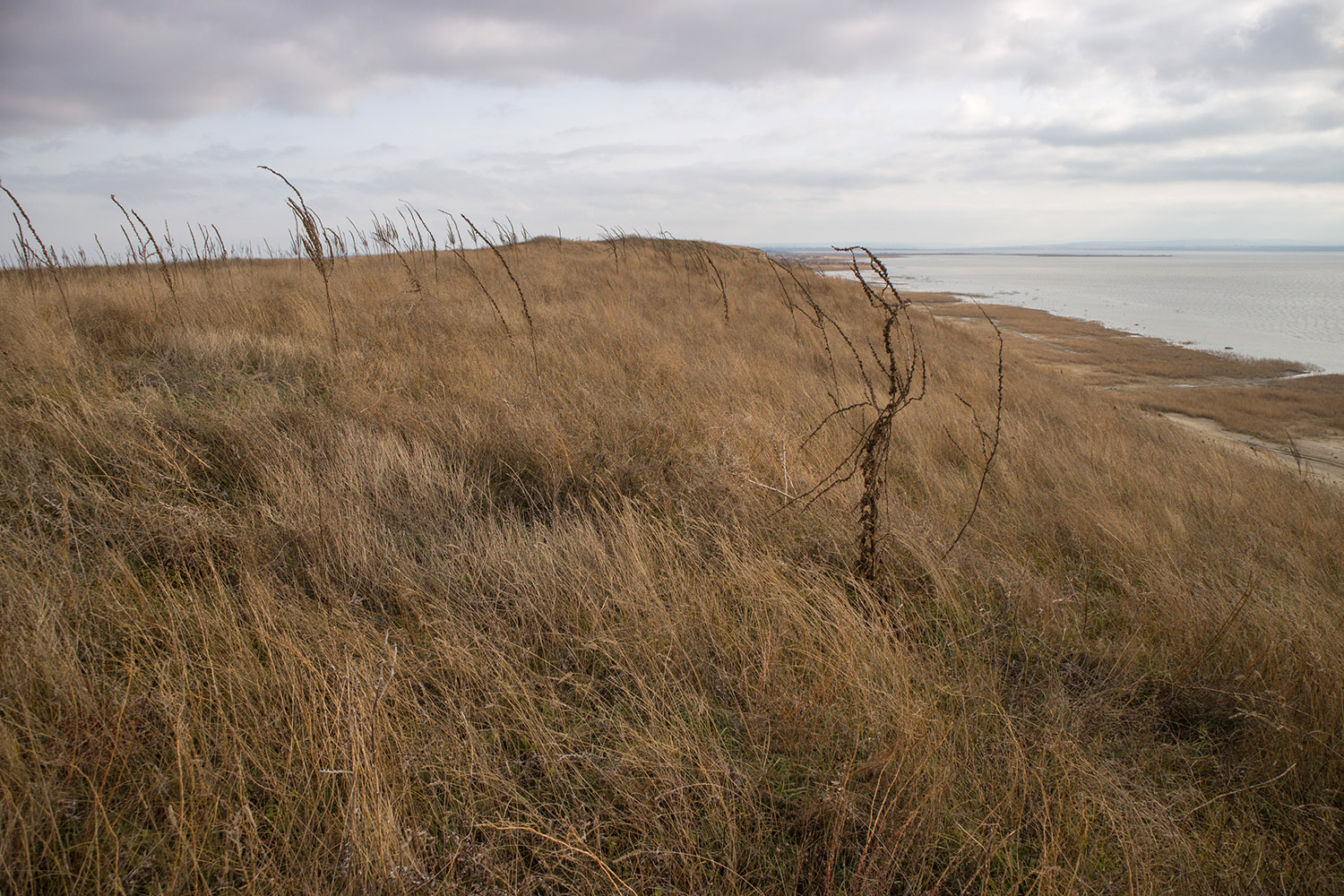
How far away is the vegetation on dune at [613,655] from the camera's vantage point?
55.7 inches

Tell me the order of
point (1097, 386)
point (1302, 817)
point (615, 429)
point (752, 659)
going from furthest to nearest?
point (1097, 386) → point (615, 429) → point (752, 659) → point (1302, 817)

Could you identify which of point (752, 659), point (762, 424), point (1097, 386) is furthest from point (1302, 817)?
point (1097, 386)

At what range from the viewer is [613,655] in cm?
206

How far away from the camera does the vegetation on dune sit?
1415mm

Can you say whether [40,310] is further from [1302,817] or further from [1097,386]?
[1097,386]

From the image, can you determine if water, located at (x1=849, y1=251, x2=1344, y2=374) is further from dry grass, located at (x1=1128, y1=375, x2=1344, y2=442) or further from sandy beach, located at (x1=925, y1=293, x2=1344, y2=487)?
dry grass, located at (x1=1128, y1=375, x2=1344, y2=442)

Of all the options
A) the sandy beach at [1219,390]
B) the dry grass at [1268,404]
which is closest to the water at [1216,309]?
the sandy beach at [1219,390]

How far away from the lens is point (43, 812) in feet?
4.18

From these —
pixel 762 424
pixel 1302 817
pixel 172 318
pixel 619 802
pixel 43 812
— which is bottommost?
pixel 1302 817

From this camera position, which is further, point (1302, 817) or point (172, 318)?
point (172, 318)

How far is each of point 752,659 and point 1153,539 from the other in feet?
8.69

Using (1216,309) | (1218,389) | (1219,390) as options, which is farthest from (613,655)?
(1216,309)

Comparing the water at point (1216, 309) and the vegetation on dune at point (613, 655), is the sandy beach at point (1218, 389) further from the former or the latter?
the vegetation on dune at point (613, 655)

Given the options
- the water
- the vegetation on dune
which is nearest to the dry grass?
the water
